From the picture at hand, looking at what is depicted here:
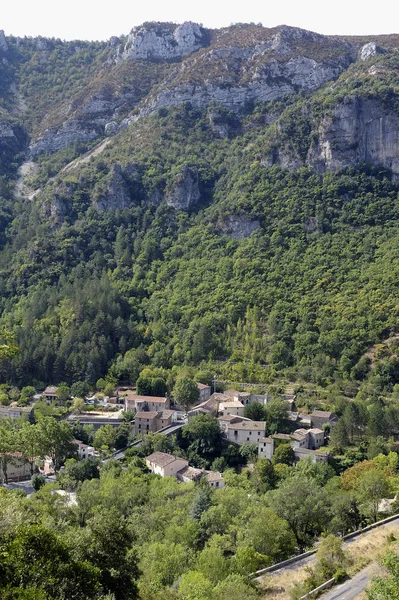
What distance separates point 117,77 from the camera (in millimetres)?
132125

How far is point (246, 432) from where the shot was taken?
49.4 m

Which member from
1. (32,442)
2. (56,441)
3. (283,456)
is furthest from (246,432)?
(32,442)

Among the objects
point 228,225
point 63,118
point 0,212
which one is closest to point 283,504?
point 228,225

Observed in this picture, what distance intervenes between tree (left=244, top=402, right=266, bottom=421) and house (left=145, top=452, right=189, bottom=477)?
31.6 feet

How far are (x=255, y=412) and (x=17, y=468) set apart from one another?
68.5 ft

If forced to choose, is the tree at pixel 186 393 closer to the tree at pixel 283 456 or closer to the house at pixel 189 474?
the tree at pixel 283 456

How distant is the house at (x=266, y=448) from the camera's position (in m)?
47.5

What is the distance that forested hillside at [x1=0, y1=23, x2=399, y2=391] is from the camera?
6744 cm

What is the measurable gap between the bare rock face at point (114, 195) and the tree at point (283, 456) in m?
62.3

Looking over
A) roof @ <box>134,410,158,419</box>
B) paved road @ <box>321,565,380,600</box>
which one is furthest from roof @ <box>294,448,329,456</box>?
paved road @ <box>321,565,380,600</box>

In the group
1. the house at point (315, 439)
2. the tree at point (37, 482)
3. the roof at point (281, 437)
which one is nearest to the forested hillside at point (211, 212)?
the house at point (315, 439)

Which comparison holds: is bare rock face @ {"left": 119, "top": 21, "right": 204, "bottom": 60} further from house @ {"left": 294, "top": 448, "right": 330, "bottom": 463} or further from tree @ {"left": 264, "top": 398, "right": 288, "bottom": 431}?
house @ {"left": 294, "top": 448, "right": 330, "bottom": 463}

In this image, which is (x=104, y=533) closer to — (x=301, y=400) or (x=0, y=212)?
(x=301, y=400)

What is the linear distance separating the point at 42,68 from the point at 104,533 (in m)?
160
